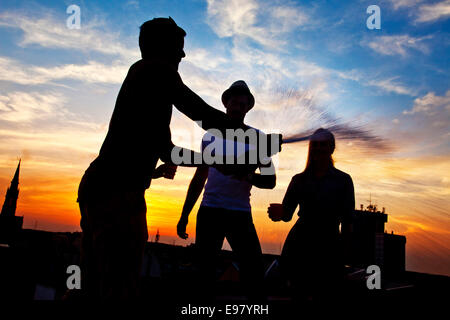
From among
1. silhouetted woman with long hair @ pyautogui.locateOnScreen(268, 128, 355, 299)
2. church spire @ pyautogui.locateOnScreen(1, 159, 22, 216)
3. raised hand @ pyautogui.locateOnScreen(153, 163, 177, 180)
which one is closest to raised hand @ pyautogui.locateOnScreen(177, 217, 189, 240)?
silhouetted woman with long hair @ pyautogui.locateOnScreen(268, 128, 355, 299)

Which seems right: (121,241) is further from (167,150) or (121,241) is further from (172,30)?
(172,30)

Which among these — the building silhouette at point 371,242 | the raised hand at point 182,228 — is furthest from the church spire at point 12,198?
the raised hand at point 182,228

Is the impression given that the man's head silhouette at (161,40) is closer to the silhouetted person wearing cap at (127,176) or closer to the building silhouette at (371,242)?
the silhouetted person wearing cap at (127,176)

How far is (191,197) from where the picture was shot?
494 centimetres

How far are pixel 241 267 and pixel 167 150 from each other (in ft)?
6.93

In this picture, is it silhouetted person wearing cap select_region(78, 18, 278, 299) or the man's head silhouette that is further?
the man's head silhouette

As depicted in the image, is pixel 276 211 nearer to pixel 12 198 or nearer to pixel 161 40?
pixel 161 40

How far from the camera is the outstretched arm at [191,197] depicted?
16.1 feet

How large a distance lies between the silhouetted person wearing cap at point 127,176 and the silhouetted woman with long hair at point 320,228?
2.24 metres

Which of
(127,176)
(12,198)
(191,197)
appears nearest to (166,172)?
(127,176)

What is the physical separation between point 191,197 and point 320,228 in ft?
5.63

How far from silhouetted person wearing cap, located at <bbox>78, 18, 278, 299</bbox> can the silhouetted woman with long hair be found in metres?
2.24

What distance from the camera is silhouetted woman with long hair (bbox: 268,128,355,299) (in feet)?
14.0

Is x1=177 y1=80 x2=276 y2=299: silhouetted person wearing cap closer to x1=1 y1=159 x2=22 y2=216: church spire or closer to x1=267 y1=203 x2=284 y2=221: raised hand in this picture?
x1=267 y1=203 x2=284 y2=221: raised hand
